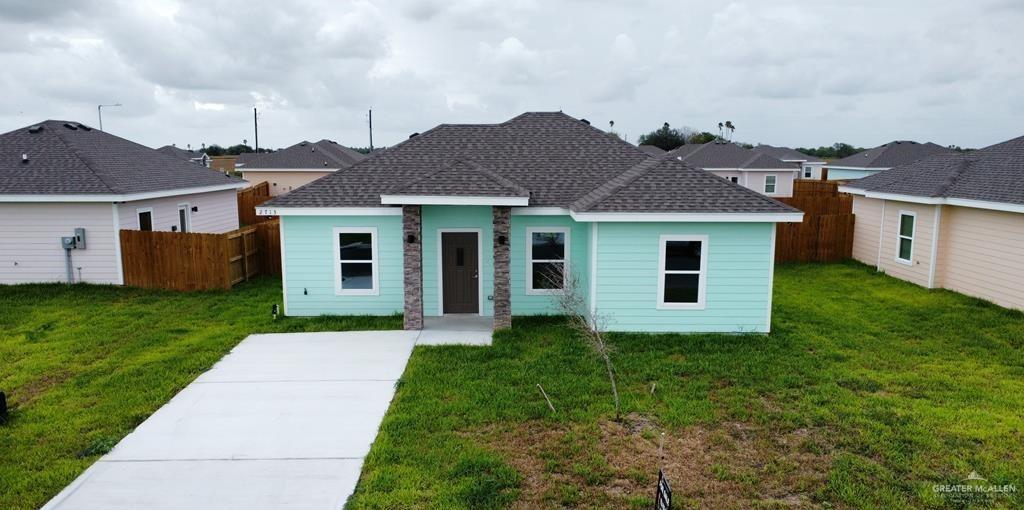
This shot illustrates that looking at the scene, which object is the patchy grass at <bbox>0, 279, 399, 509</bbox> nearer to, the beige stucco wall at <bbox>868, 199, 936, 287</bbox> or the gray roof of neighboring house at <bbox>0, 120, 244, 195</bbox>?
the gray roof of neighboring house at <bbox>0, 120, 244, 195</bbox>

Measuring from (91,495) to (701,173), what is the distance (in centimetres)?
1164

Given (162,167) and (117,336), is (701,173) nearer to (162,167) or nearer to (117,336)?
(117,336)

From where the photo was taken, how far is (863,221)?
21.3 metres

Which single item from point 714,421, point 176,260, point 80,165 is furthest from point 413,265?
point 80,165

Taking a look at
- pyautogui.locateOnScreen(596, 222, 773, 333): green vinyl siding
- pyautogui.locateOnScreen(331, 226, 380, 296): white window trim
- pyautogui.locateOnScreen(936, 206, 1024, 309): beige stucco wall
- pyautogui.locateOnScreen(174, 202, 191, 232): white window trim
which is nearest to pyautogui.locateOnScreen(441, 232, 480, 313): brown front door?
pyautogui.locateOnScreen(331, 226, 380, 296): white window trim

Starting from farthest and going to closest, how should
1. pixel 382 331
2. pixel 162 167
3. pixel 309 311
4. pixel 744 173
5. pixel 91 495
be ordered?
pixel 744 173
pixel 162 167
pixel 309 311
pixel 382 331
pixel 91 495

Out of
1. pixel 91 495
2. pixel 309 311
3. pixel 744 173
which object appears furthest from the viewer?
pixel 744 173

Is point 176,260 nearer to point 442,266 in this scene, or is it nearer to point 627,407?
point 442,266

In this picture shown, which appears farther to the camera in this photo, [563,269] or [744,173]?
[744,173]

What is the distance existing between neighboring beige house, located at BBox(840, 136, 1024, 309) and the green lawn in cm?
156

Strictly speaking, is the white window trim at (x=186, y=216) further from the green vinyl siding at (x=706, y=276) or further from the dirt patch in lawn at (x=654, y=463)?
the dirt patch in lawn at (x=654, y=463)

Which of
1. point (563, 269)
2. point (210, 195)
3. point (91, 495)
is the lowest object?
point (91, 495)

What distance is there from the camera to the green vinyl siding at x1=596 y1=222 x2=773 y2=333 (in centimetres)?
1265

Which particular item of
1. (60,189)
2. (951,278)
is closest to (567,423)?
(951,278)
